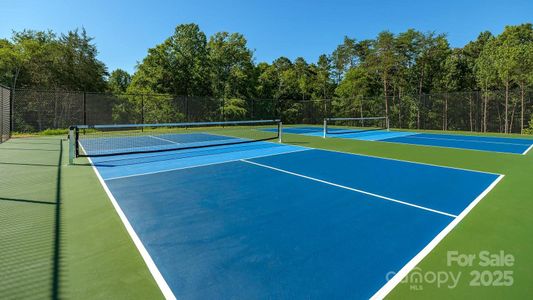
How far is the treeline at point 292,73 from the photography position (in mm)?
27109

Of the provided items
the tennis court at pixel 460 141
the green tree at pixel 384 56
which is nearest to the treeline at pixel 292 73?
the green tree at pixel 384 56

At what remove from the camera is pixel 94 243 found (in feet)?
11.3

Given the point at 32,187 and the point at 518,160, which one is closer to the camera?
the point at 32,187

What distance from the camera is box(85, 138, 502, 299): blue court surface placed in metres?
2.71

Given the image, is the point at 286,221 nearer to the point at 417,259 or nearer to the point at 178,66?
the point at 417,259

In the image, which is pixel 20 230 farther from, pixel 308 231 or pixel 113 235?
pixel 308 231

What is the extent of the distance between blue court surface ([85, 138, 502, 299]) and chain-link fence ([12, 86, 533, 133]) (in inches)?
656

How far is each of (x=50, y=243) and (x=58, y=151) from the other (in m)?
9.22

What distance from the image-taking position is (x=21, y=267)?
2928 millimetres

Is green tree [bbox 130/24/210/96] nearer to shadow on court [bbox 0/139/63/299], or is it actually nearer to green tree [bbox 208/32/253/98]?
green tree [bbox 208/32/253/98]

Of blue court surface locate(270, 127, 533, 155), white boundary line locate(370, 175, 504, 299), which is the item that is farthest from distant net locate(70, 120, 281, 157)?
white boundary line locate(370, 175, 504, 299)

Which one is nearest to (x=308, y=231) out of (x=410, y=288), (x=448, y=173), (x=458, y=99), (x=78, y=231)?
(x=410, y=288)

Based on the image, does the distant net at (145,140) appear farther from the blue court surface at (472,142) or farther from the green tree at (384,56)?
the green tree at (384,56)

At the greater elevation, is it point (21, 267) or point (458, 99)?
point (458, 99)
